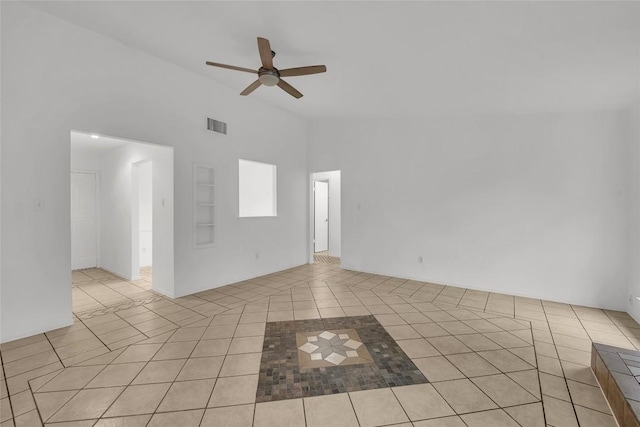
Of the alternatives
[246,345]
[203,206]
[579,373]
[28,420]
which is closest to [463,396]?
[579,373]

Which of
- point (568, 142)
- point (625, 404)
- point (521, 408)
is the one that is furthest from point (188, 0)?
point (568, 142)

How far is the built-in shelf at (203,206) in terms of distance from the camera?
4113 mm

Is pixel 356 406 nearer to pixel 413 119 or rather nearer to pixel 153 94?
pixel 153 94

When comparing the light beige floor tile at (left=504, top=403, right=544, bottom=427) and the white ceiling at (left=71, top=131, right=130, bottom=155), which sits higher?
the white ceiling at (left=71, top=131, right=130, bottom=155)

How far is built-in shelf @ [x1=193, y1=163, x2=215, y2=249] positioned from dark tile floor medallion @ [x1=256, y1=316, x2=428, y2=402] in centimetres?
192

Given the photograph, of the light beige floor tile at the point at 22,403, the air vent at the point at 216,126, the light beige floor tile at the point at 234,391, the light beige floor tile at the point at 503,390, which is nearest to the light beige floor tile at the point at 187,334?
the light beige floor tile at the point at 234,391

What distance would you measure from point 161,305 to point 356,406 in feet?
9.69

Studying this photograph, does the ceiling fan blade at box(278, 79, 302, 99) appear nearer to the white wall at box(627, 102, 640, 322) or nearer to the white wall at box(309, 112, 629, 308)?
the white wall at box(309, 112, 629, 308)

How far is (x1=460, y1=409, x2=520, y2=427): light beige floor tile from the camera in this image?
1651 mm

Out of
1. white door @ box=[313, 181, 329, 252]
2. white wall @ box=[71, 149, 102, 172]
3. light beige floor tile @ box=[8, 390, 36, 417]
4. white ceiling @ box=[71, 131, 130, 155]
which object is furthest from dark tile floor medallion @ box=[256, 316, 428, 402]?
white wall @ box=[71, 149, 102, 172]

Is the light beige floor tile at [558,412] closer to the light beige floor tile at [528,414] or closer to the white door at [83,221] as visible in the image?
the light beige floor tile at [528,414]

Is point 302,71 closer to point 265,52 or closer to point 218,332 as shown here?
point 265,52

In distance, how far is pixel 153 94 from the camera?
3.58 meters

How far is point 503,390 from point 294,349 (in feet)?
5.37
